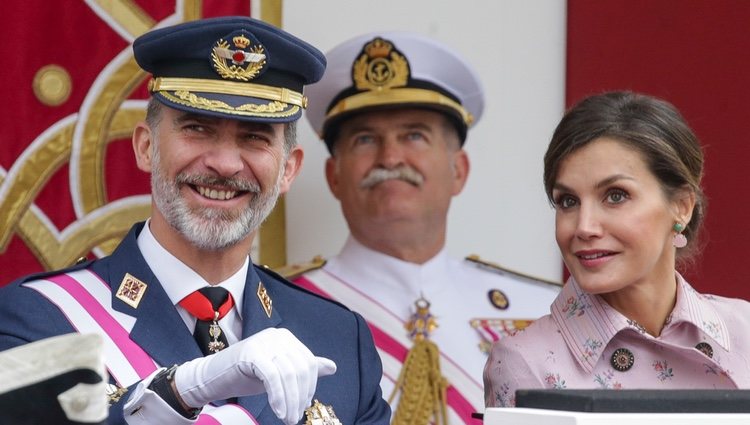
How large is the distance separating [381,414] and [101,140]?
1251 millimetres

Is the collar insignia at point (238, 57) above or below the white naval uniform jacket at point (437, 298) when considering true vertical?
above

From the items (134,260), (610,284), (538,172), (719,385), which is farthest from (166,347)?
(538,172)

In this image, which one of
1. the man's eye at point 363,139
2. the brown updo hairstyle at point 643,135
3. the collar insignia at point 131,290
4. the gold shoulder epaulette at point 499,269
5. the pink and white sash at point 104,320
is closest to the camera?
the pink and white sash at point 104,320

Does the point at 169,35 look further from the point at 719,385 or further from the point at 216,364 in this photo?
the point at 719,385

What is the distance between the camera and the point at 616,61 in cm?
407

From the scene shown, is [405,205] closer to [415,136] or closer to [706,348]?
[415,136]

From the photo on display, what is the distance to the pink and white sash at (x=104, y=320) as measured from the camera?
7.44 ft

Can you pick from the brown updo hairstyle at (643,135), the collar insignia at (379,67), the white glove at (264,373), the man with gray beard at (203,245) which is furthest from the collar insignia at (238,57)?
the collar insignia at (379,67)

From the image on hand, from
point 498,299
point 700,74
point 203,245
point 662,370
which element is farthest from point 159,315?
point 700,74

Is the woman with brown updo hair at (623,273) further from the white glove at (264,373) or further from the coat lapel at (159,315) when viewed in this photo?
the white glove at (264,373)

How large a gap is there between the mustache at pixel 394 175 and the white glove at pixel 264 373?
165 centimetres

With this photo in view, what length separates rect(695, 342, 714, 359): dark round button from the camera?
2.50m

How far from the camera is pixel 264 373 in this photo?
187 cm

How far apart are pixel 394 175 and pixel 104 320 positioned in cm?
135
